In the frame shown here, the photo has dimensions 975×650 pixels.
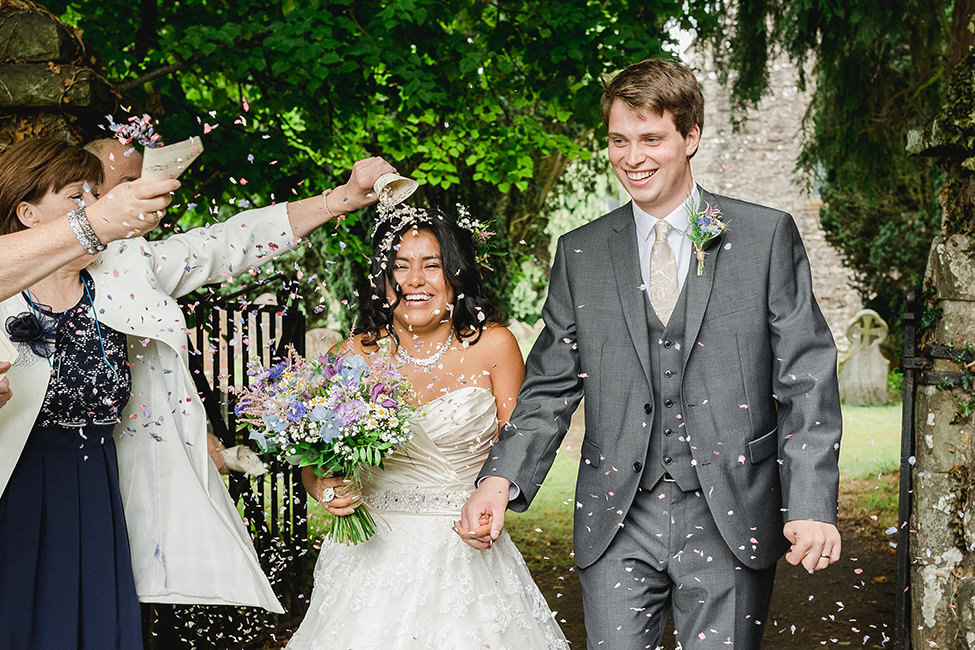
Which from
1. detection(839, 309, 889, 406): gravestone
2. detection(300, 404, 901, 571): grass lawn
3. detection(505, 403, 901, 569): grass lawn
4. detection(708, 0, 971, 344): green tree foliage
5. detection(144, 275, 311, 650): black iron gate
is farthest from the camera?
detection(839, 309, 889, 406): gravestone

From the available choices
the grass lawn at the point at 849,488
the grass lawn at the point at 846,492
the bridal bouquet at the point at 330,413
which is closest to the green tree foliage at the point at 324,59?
the bridal bouquet at the point at 330,413

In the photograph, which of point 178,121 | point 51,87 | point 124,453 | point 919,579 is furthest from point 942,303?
point 178,121

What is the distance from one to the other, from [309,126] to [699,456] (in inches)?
170

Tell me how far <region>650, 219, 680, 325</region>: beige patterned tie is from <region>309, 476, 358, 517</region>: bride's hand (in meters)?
1.11

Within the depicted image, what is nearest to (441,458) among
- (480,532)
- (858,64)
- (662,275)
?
(480,532)

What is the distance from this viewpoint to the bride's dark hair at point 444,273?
3.59m

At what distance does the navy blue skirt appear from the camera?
2.81 m

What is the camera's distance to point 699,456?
9.52ft

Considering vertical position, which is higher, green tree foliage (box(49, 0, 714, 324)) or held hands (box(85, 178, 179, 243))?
green tree foliage (box(49, 0, 714, 324))

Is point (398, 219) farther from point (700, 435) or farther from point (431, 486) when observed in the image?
point (700, 435)

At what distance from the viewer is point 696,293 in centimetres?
295

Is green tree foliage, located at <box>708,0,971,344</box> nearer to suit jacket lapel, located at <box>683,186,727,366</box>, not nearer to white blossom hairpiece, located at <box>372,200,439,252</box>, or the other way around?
white blossom hairpiece, located at <box>372,200,439,252</box>

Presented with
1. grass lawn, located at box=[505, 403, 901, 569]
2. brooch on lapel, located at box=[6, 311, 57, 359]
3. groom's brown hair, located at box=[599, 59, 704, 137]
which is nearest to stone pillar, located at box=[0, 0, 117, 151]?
brooch on lapel, located at box=[6, 311, 57, 359]

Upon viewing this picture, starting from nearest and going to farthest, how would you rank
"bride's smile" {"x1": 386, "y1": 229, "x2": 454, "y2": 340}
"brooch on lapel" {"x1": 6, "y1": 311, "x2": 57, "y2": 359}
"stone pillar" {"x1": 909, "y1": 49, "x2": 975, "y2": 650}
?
"brooch on lapel" {"x1": 6, "y1": 311, "x2": 57, "y2": 359} → "bride's smile" {"x1": 386, "y1": 229, "x2": 454, "y2": 340} → "stone pillar" {"x1": 909, "y1": 49, "x2": 975, "y2": 650}
